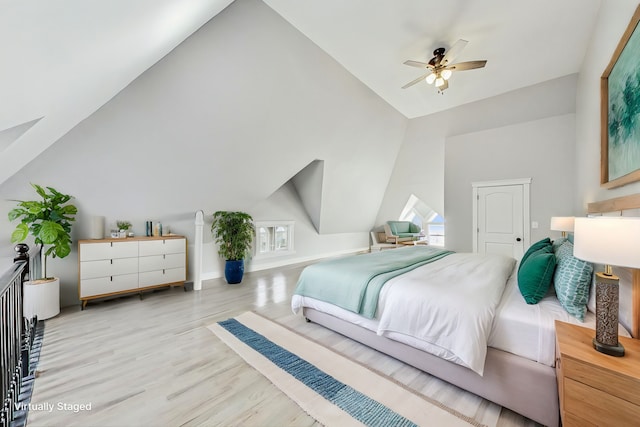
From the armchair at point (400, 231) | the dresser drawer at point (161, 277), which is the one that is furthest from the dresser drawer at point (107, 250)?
the armchair at point (400, 231)

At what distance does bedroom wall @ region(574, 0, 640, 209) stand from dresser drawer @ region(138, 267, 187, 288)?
5055 mm

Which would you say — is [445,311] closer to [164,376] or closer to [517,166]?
[164,376]

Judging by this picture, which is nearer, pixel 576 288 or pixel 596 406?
pixel 596 406

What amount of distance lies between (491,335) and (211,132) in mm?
3905

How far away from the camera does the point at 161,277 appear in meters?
3.89

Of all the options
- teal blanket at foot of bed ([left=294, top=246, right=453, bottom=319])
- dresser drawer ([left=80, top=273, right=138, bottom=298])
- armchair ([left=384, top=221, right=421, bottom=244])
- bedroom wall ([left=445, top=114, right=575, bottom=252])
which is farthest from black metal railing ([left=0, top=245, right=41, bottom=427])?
armchair ([left=384, top=221, right=421, bottom=244])

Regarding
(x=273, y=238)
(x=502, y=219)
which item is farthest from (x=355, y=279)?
(x=273, y=238)

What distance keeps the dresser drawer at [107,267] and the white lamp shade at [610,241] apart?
463 cm

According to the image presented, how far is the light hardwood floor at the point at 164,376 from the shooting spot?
5.19 feet

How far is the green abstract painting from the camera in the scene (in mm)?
1611

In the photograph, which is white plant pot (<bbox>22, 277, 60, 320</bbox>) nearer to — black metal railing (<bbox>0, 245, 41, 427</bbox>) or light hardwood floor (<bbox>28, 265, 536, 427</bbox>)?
light hardwood floor (<bbox>28, 265, 536, 427</bbox>)

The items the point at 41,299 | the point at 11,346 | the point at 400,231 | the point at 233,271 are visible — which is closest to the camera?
the point at 11,346

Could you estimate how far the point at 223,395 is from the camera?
5.79ft

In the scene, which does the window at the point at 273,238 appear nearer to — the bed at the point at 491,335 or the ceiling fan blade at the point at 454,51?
the bed at the point at 491,335
